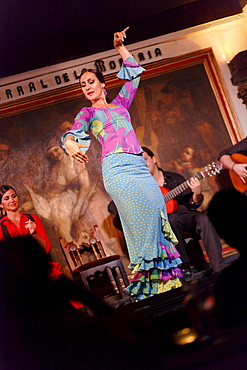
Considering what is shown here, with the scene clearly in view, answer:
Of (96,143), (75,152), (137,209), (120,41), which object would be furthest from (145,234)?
(96,143)

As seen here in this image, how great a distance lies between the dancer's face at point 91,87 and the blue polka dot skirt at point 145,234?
0.75 meters

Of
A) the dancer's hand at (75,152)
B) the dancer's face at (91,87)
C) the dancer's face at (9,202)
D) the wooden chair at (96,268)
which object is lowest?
the wooden chair at (96,268)

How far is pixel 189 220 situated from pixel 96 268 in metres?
1.02

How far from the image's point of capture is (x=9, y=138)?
523 centimetres

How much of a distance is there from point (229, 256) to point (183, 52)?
263 centimetres

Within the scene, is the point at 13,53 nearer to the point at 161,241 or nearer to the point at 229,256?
the point at 161,241

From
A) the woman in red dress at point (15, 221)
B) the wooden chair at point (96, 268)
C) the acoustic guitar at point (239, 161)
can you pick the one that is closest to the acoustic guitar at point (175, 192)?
the acoustic guitar at point (239, 161)

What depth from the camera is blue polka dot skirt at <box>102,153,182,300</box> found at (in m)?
2.95

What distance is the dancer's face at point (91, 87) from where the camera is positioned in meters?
3.47

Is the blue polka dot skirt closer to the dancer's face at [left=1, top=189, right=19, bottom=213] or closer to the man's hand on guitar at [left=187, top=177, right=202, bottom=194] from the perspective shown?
the man's hand on guitar at [left=187, top=177, right=202, bottom=194]

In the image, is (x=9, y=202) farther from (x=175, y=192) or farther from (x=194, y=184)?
(x=194, y=184)

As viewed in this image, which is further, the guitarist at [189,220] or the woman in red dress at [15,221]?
the woman in red dress at [15,221]

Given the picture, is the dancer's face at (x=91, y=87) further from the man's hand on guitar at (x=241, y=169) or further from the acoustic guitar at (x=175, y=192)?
the man's hand on guitar at (x=241, y=169)

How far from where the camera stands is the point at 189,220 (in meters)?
4.02
